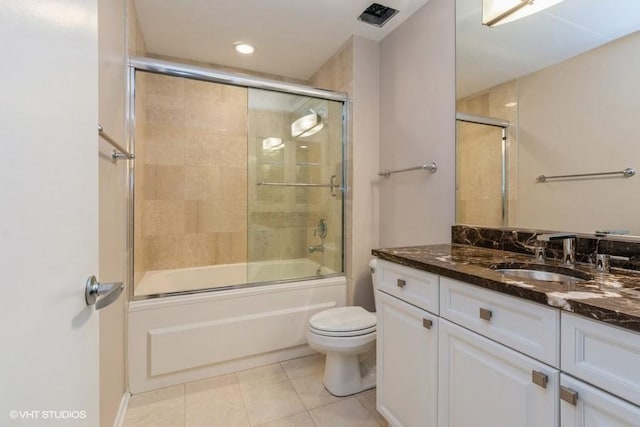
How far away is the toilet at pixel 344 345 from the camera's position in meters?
1.67

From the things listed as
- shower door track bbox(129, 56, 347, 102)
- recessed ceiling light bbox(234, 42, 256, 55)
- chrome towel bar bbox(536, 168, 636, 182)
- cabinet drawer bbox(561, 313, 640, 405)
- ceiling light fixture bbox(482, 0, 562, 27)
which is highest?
recessed ceiling light bbox(234, 42, 256, 55)

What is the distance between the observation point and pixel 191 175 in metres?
2.75

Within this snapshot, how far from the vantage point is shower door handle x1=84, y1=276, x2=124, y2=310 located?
640mm

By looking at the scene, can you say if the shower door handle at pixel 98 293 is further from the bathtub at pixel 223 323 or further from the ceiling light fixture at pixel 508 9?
the ceiling light fixture at pixel 508 9

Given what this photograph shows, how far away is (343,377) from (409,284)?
0.87m

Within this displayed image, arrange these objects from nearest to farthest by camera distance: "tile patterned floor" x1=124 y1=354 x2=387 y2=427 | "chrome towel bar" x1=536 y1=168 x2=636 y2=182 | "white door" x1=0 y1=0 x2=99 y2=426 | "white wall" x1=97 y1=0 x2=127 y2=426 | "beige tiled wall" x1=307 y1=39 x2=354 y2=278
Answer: "white door" x1=0 y1=0 x2=99 y2=426 < "chrome towel bar" x1=536 y1=168 x2=636 y2=182 < "white wall" x1=97 y1=0 x2=127 y2=426 < "tile patterned floor" x1=124 y1=354 x2=387 y2=427 < "beige tiled wall" x1=307 y1=39 x2=354 y2=278

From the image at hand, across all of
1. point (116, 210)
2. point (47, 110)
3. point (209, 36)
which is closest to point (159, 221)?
point (116, 210)

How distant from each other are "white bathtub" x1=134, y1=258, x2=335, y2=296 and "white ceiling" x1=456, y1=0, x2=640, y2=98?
1670 mm

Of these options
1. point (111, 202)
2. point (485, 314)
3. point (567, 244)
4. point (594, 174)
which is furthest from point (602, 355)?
point (111, 202)

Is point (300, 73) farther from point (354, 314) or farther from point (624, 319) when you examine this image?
point (624, 319)

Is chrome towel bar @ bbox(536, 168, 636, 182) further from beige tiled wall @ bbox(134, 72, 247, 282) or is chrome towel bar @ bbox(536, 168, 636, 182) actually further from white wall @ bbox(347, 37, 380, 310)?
beige tiled wall @ bbox(134, 72, 247, 282)

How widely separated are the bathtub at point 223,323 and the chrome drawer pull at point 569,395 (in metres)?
1.66

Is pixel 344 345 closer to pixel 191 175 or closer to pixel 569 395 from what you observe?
pixel 569 395

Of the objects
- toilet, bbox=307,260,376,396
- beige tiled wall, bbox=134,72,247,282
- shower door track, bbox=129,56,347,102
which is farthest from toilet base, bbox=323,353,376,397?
shower door track, bbox=129,56,347,102
